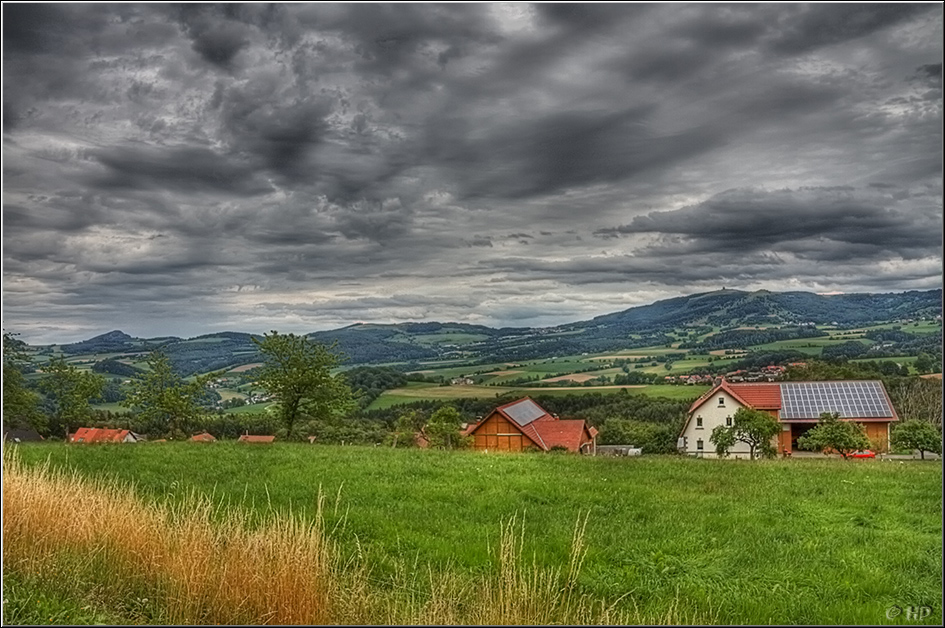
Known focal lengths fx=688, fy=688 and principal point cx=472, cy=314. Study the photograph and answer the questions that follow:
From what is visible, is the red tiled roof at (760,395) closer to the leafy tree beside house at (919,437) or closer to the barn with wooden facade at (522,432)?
the leafy tree beside house at (919,437)

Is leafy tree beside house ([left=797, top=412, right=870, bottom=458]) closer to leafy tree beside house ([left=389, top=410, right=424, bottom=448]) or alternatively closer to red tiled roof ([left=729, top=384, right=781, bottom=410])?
red tiled roof ([left=729, top=384, right=781, bottom=410])

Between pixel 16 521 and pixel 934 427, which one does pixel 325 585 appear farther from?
pixel 934 427

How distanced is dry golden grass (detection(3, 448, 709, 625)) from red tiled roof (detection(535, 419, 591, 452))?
67.7 feet

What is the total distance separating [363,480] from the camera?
11633 millimetres

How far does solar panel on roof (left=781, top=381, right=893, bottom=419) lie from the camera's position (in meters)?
26.8

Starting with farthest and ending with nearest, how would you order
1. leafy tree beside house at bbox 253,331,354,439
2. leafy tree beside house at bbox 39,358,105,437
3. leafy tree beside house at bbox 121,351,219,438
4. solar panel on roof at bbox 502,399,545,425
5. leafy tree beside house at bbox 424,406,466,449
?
1. solar panel on roof at bbox 502,399,545,425
2. leafy tree beside house at bbox 253,331,354,439
3. leafy tree beside house at bbox 424,406,466,449
4. leafy tree beside house at bbox 121,351,219,438
5. leafy tree beside house at bbox 39,358,105,437

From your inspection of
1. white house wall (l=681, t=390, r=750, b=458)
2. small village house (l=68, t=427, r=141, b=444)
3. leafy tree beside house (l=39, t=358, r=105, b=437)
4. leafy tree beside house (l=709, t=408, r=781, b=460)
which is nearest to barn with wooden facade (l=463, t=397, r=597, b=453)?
white house wall (l=681, t=390, r=750, b=458)

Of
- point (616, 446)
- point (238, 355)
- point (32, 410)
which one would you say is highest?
point (238, 355)

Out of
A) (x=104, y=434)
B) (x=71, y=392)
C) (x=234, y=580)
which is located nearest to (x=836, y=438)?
(x=234, y=580)

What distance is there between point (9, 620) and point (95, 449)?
12.0 metres

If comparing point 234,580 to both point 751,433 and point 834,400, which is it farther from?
point 834,400

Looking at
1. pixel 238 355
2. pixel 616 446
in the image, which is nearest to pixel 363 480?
pixel 238 355

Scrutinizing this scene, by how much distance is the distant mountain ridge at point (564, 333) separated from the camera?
26531mm

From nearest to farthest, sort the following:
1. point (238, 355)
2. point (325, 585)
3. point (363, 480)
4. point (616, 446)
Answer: point (325, 585)
point (363, 480)
point (238, 355)
point (616, 446)
